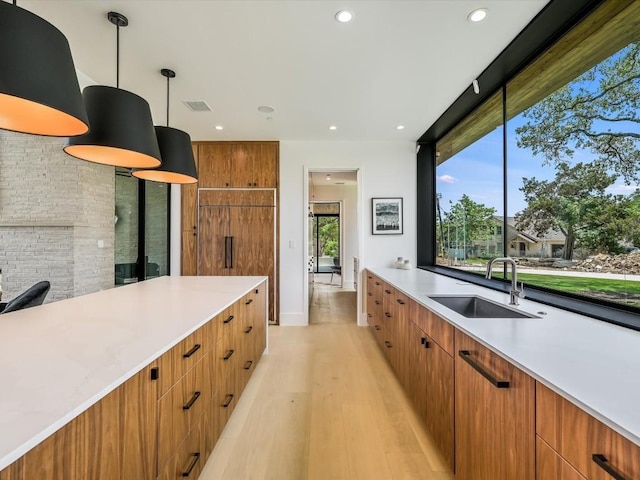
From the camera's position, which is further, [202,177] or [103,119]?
[202,177]

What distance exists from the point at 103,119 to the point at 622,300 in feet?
9.90

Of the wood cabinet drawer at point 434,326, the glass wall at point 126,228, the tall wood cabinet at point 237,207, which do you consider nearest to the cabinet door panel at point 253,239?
the tall wood cabinet at point 237,207

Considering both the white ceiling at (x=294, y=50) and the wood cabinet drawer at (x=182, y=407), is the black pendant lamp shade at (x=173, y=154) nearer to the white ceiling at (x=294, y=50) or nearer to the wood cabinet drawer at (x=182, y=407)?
the white ceiling at (x=294, y=50)

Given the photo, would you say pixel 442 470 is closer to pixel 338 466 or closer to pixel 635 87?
pixel 338 466

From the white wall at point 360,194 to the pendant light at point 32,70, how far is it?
131 inches

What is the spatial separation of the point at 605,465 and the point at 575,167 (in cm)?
188

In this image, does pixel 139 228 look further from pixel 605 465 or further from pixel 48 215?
pixel 605 465

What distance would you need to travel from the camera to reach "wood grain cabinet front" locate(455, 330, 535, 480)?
1.03m

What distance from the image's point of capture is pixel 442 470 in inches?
67.8

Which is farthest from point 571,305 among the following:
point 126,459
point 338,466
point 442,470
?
point 126,459

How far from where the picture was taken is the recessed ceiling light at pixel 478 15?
6.59 feet

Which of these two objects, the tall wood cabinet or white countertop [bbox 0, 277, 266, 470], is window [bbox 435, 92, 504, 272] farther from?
white countertop [bbox 0, 277, 266, 470]

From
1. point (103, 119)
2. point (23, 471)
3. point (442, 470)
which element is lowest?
point (442, 470)

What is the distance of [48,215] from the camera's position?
3.64m
